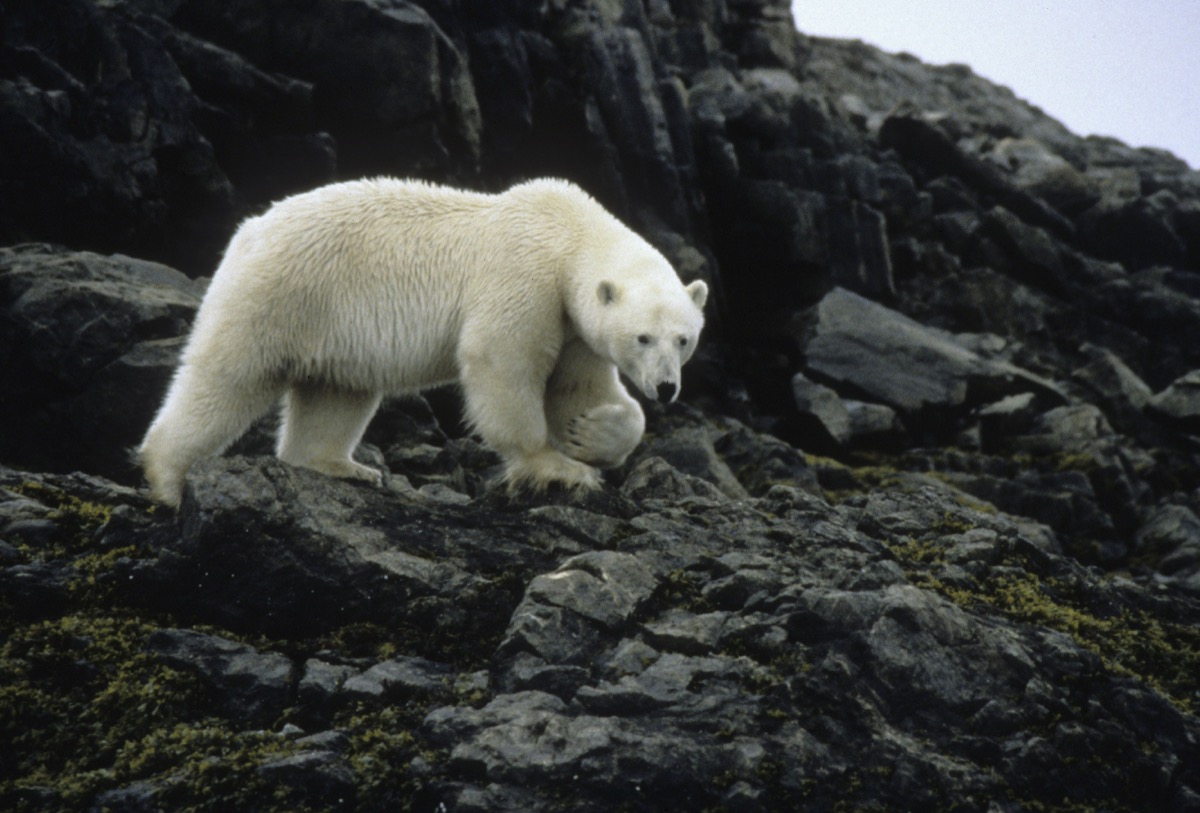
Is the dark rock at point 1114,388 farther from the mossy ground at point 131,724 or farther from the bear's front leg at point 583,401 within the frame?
the mossy ground at point 131,724

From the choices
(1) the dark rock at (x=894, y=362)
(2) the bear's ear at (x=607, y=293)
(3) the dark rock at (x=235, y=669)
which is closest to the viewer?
(3) the dark rock at (x=235, y=669)

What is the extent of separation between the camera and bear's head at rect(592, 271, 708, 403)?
7.50 metres

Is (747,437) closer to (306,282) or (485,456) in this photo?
(485,456)

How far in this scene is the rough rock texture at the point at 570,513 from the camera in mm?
5344

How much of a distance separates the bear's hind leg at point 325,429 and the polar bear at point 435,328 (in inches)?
0.4

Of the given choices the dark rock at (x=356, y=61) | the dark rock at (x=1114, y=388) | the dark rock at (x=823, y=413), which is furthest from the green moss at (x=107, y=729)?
the dark rock at (x=1114, y=388)

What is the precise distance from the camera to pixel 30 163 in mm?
12703

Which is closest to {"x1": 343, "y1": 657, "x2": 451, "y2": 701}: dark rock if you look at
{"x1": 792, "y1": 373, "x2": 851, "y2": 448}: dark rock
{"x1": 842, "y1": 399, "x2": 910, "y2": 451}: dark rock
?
{"x1": 792, "y1": 373, "x2": 851, "y2": 448}: dark rock

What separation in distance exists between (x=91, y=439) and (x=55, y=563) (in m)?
4.51

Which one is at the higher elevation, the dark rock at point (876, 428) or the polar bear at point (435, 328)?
the polar bear at point (435, 328)

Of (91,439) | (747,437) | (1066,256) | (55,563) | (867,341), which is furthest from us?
(1066,256)

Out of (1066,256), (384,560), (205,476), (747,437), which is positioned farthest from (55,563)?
(1066,256)

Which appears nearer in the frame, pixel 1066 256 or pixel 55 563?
pixel 55 563

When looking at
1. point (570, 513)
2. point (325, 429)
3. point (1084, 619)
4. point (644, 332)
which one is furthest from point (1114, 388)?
point (325, 429)
